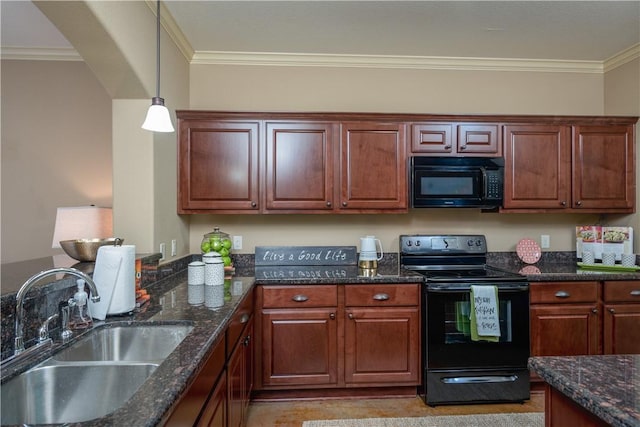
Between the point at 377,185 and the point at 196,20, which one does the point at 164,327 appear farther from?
the point at 196,20

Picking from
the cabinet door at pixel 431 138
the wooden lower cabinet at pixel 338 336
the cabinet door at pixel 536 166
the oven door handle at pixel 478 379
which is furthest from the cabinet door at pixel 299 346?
the cabinet door at pixel 536 166

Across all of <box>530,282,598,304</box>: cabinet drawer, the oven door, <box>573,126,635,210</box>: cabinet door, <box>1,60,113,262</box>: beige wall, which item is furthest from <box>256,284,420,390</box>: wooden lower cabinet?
<box>1,60,113,262</box>: beige wall

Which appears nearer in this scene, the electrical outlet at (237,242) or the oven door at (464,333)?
the oven door at (464,333)

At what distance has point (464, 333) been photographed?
2.40 meters

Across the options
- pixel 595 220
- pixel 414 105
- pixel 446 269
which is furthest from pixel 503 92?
pixel 446 269

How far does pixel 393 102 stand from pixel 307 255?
58.7 inches

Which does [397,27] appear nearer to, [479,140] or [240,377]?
[479,140]

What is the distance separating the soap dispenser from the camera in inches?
52.0

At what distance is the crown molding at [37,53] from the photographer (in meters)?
2.88

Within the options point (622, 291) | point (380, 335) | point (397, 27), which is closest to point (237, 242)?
point (380, 335)

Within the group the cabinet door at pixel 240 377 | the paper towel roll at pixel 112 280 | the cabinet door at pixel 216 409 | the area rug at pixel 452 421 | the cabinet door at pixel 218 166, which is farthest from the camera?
the cabinet door at pixel 218 166

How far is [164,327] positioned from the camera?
4.71ft

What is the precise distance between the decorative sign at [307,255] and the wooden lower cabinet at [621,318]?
6.01ft

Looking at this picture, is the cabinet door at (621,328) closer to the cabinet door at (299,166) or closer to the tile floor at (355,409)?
the tile floor at (355,409)
